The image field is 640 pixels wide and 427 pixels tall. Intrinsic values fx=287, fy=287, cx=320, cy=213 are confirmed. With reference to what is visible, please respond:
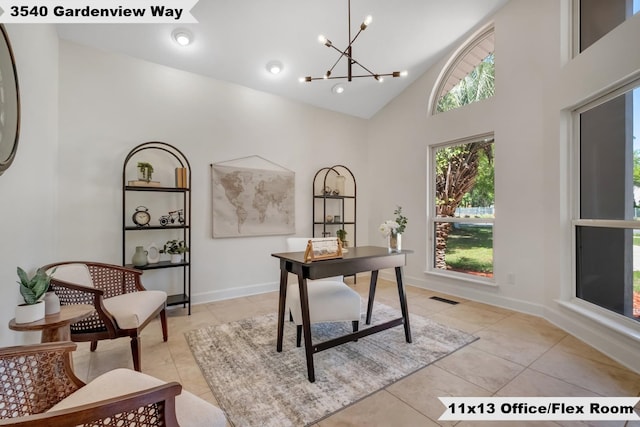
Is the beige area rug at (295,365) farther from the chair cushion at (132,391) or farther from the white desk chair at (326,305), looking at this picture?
the chair cushion at (132,391)

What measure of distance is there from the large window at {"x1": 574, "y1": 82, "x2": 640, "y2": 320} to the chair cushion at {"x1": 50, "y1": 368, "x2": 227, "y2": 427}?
307cm

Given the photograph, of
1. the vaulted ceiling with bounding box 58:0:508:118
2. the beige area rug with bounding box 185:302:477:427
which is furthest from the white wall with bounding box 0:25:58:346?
the beige area rug with bounding box 185:302:477:427

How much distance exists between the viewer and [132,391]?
3.76 feet

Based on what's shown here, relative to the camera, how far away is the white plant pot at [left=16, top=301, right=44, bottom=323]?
1.41 m

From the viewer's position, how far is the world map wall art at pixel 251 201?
3709mm

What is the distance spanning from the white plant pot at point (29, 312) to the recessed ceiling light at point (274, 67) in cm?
328

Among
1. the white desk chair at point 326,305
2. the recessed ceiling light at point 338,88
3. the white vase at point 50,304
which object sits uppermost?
the recessed ceiling light at point 338,88

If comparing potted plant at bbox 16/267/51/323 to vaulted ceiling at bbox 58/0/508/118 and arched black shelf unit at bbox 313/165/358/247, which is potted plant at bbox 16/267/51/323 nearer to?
vaulted ceiling at bbox 58/0/508/118

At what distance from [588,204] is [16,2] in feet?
15.4

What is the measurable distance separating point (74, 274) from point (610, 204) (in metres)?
4.37

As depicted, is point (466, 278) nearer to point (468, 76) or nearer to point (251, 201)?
point (468, 76)

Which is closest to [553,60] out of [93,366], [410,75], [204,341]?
[410,75]

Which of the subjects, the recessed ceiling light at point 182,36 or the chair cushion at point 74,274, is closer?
the chair cushion at point 74,274

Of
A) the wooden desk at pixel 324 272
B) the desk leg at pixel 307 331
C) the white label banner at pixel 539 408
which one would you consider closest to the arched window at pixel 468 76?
the wooden desk at pixel 324 272
